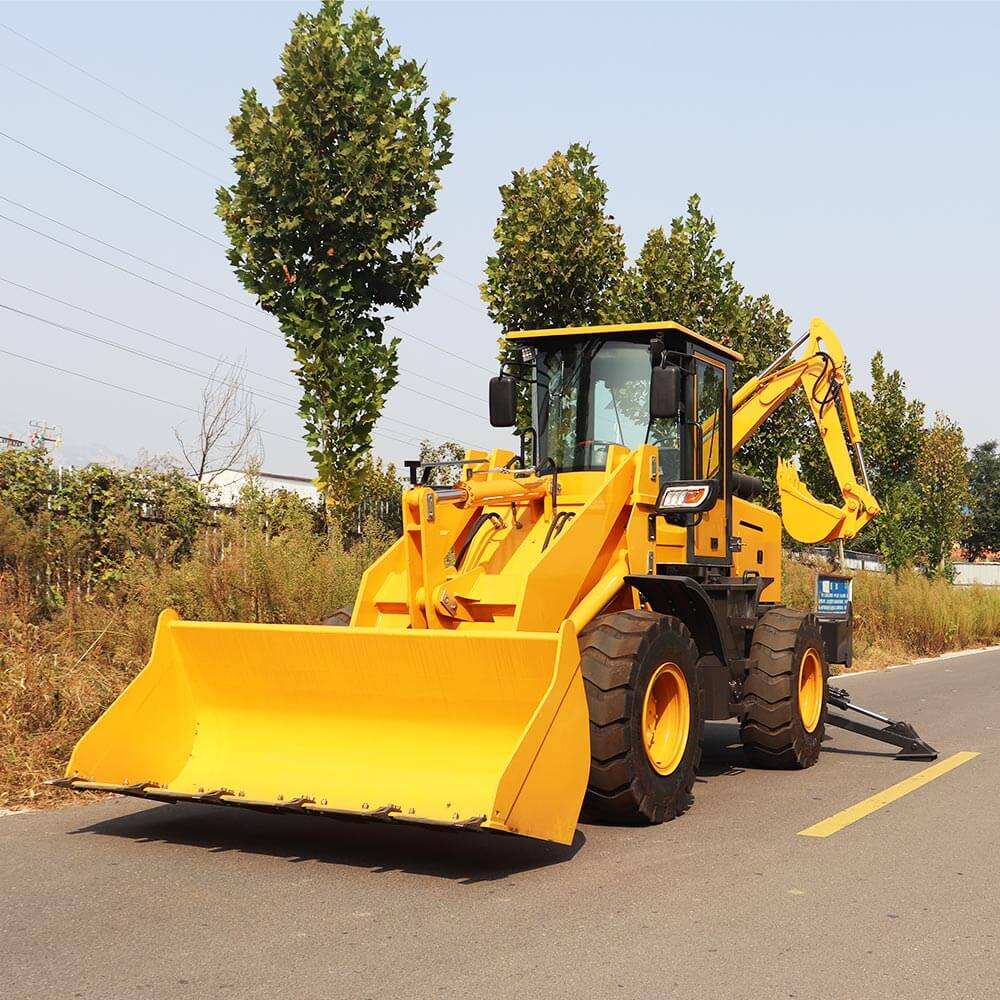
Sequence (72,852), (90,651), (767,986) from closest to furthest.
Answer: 1. (767,986)
2. (72,852)
3. (90,651)

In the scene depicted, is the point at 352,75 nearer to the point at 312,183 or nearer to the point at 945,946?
the point at 312,183

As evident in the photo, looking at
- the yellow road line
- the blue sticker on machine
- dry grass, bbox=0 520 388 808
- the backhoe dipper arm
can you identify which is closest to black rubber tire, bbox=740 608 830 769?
the yellow road line

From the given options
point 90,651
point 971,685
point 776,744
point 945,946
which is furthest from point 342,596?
point 971,685

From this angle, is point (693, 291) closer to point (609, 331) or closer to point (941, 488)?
point (609, 331)

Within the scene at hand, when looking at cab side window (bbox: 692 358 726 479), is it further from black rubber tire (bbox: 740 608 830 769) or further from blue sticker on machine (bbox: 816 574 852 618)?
blue sticker on machine (bbox: 816 574 852 618)

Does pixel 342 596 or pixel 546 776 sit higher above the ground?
pixel 342 596

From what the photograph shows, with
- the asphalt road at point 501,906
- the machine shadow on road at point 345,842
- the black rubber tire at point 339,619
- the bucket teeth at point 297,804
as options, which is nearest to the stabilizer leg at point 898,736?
the asphalt road at point 501,906

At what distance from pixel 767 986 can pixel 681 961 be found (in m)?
0.38

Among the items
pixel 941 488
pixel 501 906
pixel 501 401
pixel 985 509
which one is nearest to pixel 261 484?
pixel 501 401

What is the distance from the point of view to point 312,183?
1369 cm

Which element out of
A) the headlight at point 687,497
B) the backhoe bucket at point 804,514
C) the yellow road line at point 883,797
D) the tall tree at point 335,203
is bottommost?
the yellow road line at point 883,797

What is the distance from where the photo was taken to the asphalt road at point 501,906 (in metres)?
4.65

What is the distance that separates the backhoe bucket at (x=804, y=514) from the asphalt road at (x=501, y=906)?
4.69 metres

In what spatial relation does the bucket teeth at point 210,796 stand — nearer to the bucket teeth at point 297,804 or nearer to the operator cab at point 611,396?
the bucket teeth at point 297,804
